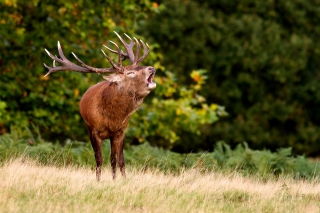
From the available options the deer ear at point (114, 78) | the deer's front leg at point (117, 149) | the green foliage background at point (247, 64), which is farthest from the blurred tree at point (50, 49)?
the green foliage background at point (247, 64)

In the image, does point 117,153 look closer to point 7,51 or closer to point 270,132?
point 7,51

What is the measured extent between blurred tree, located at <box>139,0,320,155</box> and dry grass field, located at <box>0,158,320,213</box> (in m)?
15.4

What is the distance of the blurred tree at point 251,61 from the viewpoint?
26.6 meters

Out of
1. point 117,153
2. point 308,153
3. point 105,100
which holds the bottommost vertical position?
point 308,153

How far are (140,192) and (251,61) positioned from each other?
17.3m

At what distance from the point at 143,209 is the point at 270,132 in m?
18.8

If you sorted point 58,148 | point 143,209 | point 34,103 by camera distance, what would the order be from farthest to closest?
1. point 34,103
2. point 58,148
3. point 143,209

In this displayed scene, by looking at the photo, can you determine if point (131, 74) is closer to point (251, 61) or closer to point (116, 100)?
point (116, 100)

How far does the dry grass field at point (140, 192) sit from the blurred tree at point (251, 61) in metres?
15.4

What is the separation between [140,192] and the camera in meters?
9.57

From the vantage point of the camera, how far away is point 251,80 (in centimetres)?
2667

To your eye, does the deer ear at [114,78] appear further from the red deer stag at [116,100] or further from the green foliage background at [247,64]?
the green foliage background at [247,64]

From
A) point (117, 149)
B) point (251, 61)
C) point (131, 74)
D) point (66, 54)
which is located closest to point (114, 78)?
point (131, 74)

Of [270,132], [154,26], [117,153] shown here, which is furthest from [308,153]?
[117,153]
